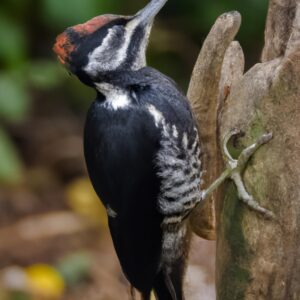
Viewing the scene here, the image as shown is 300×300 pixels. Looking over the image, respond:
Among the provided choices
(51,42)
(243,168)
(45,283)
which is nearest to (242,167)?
(243,168)

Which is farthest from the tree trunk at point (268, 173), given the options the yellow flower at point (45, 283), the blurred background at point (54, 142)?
the yellow flower at point (45, 283)

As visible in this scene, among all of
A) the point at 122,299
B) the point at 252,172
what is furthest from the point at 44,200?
the point at 252,172

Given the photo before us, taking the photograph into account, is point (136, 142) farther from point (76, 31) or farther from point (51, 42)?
point (51, 42)

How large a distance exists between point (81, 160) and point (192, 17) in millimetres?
1244

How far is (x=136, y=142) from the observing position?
3791 millimetres

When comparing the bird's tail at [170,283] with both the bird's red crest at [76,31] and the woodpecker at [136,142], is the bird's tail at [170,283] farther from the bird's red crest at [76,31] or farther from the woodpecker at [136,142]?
the bird's red crest at [76,31]

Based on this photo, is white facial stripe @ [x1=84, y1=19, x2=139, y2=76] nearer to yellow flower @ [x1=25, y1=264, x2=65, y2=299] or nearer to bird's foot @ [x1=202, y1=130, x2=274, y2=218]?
bird's foot @ [x1=202, y1=130, x2=274, y2=218]

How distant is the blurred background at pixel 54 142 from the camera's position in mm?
5891

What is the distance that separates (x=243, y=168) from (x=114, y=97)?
624mm

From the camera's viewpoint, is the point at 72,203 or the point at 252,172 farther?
the point at 72,203

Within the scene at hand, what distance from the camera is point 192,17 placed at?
24.1 ft

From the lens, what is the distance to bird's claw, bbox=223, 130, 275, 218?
3.43 metres

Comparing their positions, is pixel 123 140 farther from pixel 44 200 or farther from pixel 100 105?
pixel 44 200

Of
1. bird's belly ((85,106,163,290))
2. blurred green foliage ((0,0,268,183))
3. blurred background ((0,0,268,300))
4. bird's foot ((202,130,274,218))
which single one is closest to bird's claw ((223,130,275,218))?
bird's foot ((202,130,274,218))
